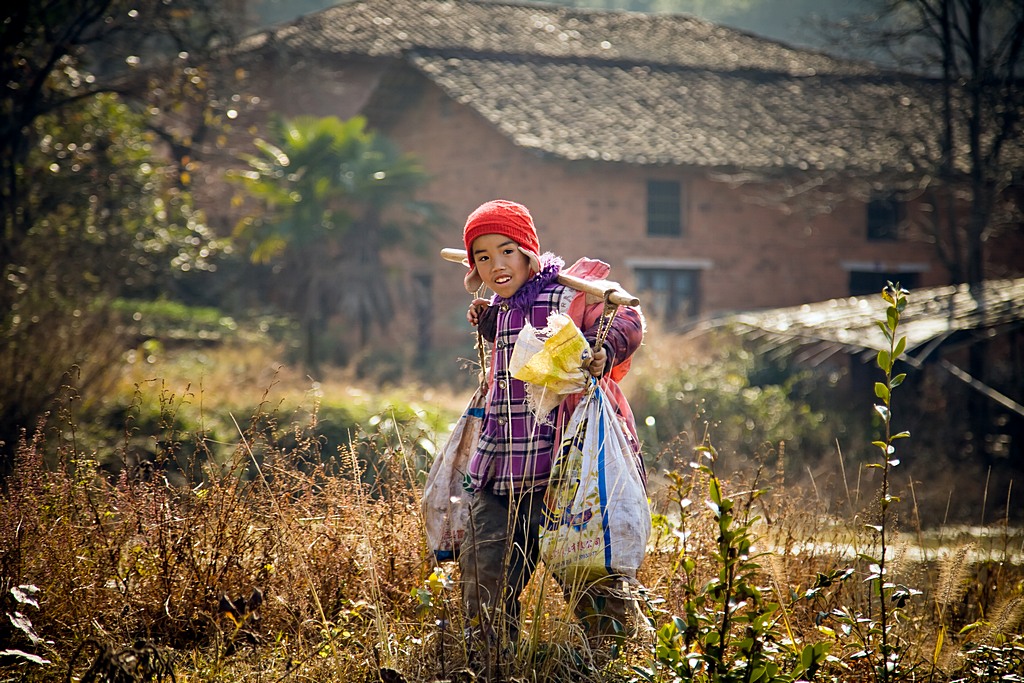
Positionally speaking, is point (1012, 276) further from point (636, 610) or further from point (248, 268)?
point (636, 610)

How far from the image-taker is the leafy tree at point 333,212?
17.2 m

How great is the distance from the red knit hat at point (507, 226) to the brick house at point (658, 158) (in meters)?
13.2

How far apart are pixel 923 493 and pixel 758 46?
17.0m

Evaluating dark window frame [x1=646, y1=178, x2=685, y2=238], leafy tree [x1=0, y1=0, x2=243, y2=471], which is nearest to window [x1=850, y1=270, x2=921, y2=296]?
dark window frame [x1=646, y1=178, x2=685, y2=238]

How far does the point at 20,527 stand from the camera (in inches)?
128

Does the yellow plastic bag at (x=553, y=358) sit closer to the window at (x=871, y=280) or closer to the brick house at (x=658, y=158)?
the brick house at (x=658, y=158)

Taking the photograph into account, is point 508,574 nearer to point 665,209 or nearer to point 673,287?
point 673,287

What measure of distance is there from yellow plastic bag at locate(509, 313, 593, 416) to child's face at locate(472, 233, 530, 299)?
0.77ft

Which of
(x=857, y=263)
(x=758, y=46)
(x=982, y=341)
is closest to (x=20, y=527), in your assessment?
(x=982, y=341)

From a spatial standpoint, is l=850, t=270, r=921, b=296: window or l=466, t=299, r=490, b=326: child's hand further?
l=850, t=270, r=921, b=296: window

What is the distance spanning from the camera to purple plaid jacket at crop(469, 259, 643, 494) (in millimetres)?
3184

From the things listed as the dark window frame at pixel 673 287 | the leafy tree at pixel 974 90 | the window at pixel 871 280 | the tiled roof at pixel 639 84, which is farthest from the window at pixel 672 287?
the leafy tree at pixel 974 90

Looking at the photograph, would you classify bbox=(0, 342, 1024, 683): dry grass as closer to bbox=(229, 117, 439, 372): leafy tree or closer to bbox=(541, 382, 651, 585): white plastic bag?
bbox=(541, 382, 651, 585): white plastic bag

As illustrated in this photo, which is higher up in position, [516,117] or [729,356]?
[516,117]
